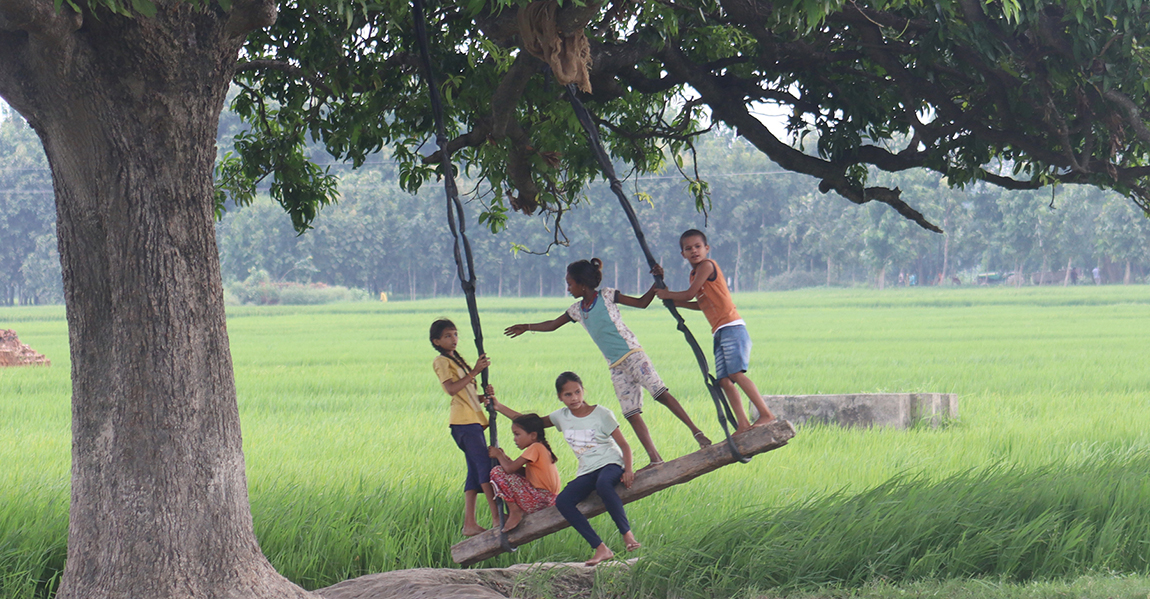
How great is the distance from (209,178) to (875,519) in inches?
165

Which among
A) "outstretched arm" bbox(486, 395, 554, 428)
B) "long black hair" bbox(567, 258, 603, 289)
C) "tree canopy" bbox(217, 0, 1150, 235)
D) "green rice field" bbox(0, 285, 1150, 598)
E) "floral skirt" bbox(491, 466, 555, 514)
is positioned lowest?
"green rice field" bbox(0, 285, 1150, 598)

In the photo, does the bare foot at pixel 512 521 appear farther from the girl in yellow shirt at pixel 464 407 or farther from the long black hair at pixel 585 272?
the long black hair at pixel 585 272

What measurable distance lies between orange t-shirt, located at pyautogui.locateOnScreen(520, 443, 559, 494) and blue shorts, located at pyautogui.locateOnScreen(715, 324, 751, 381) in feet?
3.20

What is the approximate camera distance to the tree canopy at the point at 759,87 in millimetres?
5887

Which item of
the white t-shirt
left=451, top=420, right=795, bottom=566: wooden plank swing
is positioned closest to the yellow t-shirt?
the white t-shirt

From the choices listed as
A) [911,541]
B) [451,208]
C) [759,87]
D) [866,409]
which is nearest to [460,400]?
[451,208]

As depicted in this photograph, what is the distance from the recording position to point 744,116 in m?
7.00

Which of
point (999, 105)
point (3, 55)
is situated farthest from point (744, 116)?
point (3, 55)

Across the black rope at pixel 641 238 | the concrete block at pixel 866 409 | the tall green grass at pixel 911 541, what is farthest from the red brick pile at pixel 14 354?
the black rope at pixel 641 238

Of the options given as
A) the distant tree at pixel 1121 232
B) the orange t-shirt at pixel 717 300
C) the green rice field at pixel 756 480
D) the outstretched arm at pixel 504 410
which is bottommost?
the green rice field at pixel 756 480

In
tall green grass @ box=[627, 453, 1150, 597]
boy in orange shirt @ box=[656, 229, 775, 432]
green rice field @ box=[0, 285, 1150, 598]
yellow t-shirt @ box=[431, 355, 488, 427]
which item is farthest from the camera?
green rice field @ box=[0, 285, 1150, 598]

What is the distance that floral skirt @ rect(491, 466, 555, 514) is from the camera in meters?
5.10

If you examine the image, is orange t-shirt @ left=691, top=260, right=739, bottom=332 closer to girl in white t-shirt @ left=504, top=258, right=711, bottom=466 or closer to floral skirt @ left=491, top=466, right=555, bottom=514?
girl in white t-shirt @ left=504, top=258, right=711, bottom=466

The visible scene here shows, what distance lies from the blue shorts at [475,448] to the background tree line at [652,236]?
58.8 m
